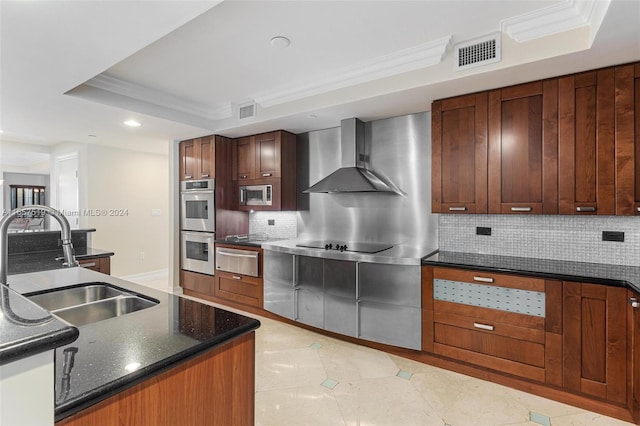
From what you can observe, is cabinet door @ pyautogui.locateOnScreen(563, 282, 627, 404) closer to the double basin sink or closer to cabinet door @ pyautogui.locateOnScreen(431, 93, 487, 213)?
cabinet door @ pyautogui.locateOnScreen(431, 93, 487, 213)

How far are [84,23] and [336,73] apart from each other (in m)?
1.79

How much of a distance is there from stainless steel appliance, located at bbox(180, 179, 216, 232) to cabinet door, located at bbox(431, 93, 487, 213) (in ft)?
9.00

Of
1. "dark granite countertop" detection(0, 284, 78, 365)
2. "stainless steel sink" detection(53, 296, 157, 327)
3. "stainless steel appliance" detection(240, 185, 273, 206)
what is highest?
"stainless steel appliance" detection(240, 185, 273, 206)

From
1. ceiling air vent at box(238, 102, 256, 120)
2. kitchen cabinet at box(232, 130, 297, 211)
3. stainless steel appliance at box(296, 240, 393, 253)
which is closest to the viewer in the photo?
stainless steel appliance at box(296, 240, 393, 253)

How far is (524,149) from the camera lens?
2361 millimetres

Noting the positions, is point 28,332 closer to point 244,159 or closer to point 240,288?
point 240,288

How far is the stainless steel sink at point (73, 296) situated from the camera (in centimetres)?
150

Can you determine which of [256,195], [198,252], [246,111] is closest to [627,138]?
[246,111]

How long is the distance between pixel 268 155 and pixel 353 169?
121cm

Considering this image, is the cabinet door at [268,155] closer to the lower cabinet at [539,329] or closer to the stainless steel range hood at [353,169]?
the stainless steel range hood at [353,169]

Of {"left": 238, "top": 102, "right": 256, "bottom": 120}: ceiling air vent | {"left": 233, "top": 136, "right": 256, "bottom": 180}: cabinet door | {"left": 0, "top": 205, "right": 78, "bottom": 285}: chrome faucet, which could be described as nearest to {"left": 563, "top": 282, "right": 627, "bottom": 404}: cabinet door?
{"left": 0, "top": 205, "right": 78, "bottom": 285}: chrome faucet

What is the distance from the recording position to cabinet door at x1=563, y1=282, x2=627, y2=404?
187 centimetres

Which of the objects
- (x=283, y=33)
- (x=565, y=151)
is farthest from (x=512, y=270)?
(x=283, y=33)

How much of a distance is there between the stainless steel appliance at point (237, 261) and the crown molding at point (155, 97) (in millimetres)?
1628
